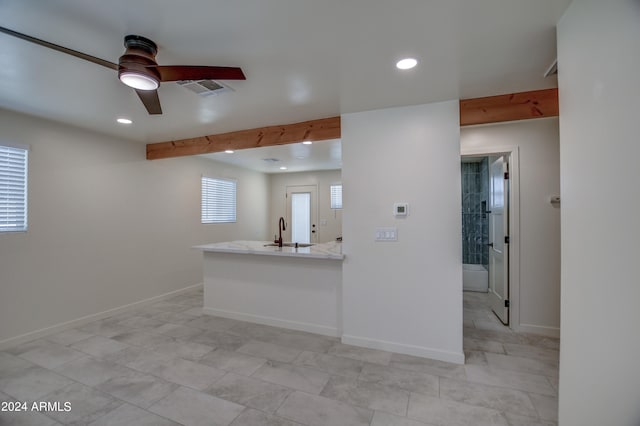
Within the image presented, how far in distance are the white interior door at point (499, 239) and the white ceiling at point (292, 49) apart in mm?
1529

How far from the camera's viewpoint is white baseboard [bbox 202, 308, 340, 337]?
128 inches

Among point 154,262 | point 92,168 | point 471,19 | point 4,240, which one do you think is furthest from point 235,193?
point 471,19

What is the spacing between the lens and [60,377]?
2387 mm

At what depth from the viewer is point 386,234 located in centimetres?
283

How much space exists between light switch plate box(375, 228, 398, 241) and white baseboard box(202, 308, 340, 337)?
1229mm

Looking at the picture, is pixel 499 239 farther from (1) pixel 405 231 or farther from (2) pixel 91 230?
(2) pixel 91 230

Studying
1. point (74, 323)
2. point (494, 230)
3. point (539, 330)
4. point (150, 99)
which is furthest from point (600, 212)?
point (74, 323)

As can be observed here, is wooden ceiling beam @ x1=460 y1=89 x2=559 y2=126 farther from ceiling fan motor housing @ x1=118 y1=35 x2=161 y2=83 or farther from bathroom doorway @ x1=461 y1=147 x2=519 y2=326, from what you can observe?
ceiling fan motor housing @ x1=118 y1=35 x2=161 y2=83

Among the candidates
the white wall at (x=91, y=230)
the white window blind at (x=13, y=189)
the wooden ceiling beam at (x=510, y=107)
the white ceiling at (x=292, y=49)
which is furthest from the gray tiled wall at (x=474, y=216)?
the white window blind at (x=13, y=189)

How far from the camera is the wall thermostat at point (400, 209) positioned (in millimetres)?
2754

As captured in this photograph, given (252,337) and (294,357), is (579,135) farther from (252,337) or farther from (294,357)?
(252,337)

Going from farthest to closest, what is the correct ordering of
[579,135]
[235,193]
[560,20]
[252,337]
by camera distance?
1. [235,193]
2. [252,337]
3. [560,20]
4. [579,135]

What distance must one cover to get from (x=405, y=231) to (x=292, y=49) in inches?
73.9

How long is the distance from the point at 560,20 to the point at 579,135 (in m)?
0.70
